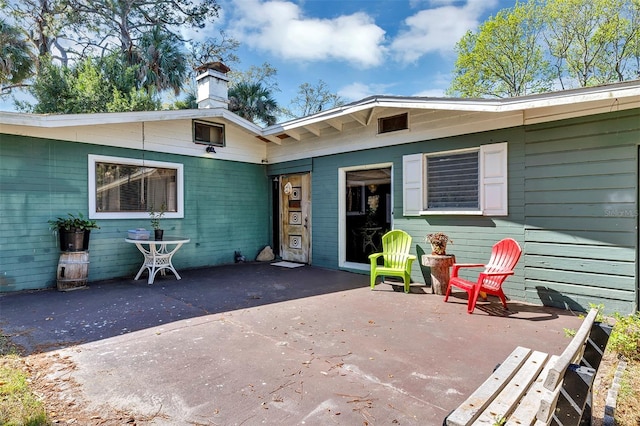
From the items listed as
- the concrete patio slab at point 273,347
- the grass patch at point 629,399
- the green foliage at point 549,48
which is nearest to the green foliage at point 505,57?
the green foliage at point 549,48

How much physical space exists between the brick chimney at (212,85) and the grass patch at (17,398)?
5.38 m

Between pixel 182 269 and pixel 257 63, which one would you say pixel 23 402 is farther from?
pixel 257 63

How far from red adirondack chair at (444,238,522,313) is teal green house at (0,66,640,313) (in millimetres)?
353

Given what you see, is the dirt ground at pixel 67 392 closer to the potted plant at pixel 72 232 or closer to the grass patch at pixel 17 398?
the grass patch at pixel 17 398

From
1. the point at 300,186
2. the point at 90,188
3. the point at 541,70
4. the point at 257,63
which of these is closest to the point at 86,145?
the point at 90,188

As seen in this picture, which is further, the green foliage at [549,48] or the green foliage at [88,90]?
the green foliage at [549,48]

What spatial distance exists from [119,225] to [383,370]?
537 cm

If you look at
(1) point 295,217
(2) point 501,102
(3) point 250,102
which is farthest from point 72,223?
(3) point 250,102

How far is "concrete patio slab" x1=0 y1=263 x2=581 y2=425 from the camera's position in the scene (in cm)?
207

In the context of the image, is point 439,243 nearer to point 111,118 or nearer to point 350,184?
point 350,184

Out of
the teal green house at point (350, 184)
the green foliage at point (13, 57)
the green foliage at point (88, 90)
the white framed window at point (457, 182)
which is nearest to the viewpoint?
A: the teal green house at point (350, 184)

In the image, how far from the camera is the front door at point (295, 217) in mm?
7379

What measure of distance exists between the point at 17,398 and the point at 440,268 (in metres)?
4.50

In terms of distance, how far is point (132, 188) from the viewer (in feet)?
20.2
